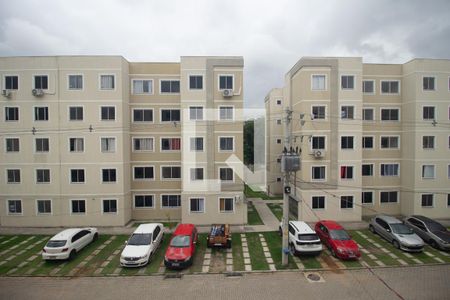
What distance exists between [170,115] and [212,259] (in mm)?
13157

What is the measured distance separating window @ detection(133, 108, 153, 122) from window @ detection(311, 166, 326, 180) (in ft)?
50.0

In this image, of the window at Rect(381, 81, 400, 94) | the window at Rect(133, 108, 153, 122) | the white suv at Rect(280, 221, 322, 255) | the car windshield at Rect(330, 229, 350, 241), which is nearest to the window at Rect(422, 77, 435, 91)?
the window at Rect(381, 81, 400, 94)

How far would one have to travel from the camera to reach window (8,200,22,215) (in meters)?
21.2

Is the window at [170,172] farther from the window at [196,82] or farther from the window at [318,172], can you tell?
the window at [318,172]

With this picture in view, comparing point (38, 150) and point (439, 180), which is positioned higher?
point (38, 150)

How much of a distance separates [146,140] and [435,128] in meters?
25.6

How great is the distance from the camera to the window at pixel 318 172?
2172 centimetres

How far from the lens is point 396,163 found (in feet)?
76.1

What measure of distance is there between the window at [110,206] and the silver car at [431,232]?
76.9 feet

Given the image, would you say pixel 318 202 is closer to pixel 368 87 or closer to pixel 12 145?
pixel 368 87

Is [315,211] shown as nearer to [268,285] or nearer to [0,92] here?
[268,285]

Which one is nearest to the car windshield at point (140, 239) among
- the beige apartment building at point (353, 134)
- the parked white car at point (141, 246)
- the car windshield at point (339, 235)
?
the parked white car at point (141, 246)

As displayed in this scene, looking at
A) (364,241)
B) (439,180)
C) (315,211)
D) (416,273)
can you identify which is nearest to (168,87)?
(315,211)

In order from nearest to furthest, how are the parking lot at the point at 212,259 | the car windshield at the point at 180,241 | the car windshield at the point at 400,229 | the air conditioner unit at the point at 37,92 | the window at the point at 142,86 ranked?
1. the parking lot at the point at 212,259
2. the car windshield at the point at 180,241
3. the car windshield at the point at 400,229
4. the air conditioner unit at the point at 37,92
5. the window at the point at 142,86
